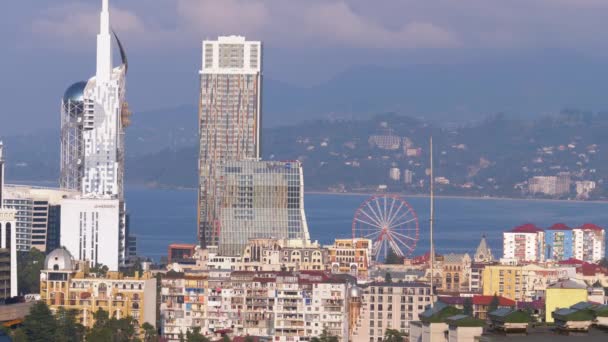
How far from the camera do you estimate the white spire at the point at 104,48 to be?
152 m

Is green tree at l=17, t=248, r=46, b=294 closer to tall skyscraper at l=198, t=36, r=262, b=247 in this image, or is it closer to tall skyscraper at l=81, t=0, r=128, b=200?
tall skyscraper at l=81, t=0, r=128, b=200

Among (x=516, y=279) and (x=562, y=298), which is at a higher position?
(x=562, y=298)

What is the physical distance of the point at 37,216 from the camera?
5969 inches

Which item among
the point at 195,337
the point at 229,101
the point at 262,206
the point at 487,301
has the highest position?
the point at 229,101

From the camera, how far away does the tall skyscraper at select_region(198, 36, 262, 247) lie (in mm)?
183125

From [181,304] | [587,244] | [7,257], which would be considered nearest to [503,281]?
[181,304]

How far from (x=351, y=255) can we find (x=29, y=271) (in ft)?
78.9

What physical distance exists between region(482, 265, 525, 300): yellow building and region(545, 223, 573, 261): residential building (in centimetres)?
3792

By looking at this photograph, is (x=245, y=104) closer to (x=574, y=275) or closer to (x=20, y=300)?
(x=574, y=275)

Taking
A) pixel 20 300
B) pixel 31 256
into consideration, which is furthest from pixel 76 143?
pixel 20 300

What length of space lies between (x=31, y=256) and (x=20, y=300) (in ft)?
101

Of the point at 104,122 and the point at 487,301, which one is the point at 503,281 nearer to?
the point at 487,301

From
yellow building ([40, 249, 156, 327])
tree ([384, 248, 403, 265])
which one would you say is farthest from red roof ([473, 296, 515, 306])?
tree ([384, 248, 403, 265])

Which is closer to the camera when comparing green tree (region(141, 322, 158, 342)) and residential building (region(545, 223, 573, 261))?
green tree (region(141, 322, 158, 342))
